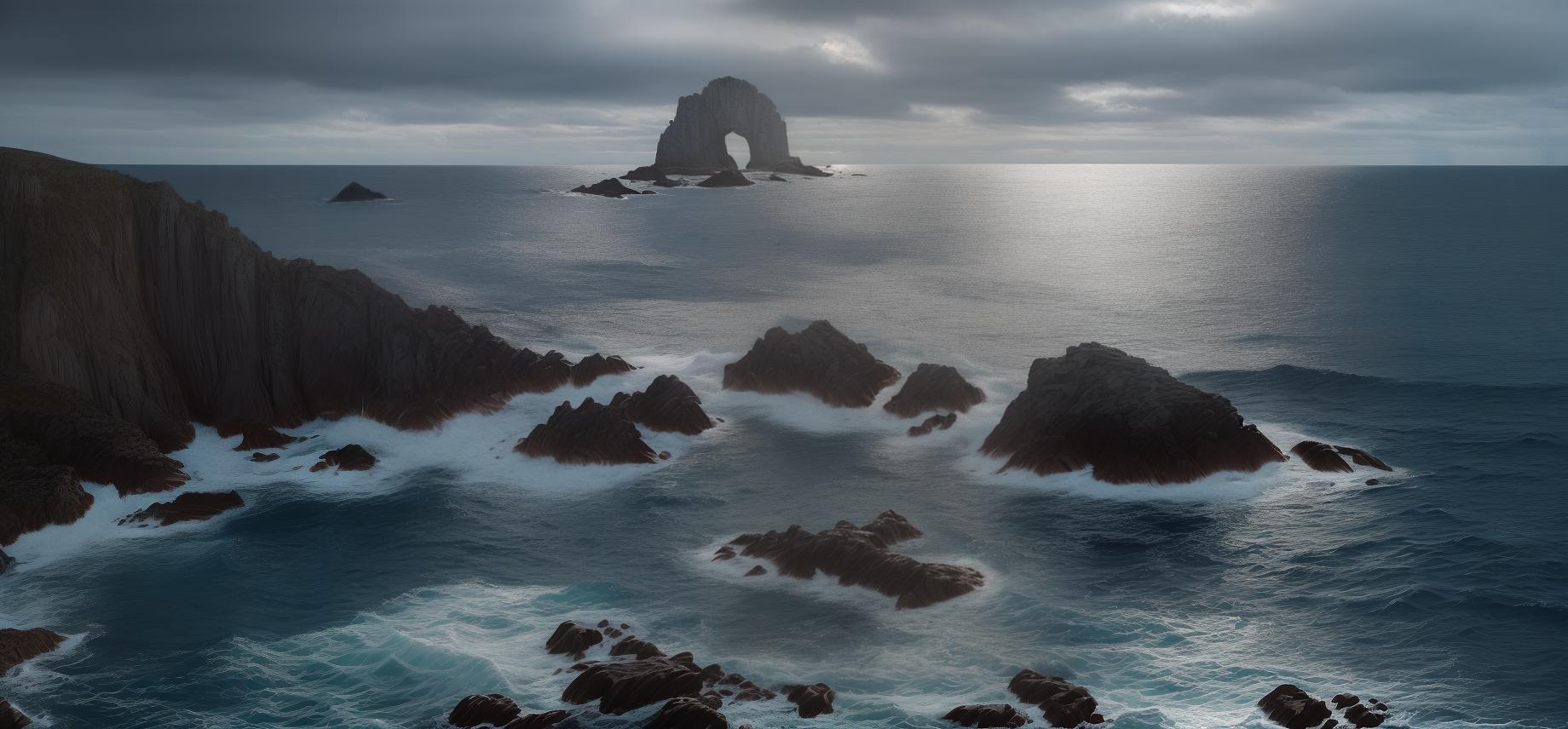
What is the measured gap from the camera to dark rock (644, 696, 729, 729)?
29.8 meters

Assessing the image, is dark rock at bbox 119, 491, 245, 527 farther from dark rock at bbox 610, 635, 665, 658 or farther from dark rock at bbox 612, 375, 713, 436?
dark rock at bbox 610, 635, 665, 658

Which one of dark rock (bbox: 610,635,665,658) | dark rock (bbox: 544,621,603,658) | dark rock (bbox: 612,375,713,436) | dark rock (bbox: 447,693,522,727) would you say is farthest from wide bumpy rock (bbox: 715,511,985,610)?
dark rock (bbox: 612,375,713,436)

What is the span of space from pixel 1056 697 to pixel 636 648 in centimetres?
1272

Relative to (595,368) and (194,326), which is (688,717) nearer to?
(595,368)

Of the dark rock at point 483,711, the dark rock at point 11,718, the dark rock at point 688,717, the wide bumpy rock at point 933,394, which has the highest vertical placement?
the wide bumpy rock at point 933,394

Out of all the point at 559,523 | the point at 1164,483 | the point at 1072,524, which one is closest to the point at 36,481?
the point at 559,523

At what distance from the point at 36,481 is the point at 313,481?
1107 cm

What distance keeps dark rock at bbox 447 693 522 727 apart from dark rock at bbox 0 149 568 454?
31.3 metres

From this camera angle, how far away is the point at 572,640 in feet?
115

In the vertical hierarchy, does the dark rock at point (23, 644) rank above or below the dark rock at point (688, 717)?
below

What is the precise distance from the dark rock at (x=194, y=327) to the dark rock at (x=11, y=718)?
2682 cm

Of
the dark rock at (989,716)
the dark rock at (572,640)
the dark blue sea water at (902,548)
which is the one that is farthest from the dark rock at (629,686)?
the dark rock at (989,716)

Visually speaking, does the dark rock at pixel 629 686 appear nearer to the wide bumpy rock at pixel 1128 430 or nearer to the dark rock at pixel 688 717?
the dark rock at pixel 688 717

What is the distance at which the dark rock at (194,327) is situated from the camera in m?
55.3
